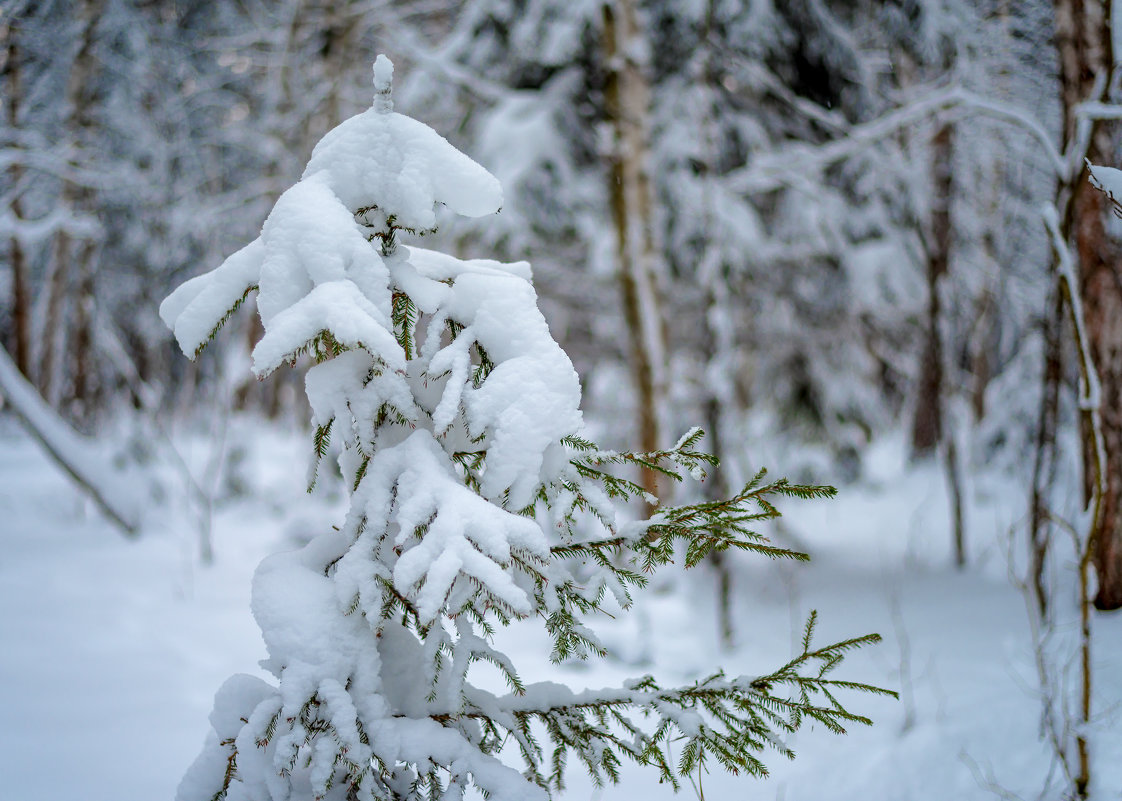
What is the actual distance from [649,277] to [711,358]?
0.94 m

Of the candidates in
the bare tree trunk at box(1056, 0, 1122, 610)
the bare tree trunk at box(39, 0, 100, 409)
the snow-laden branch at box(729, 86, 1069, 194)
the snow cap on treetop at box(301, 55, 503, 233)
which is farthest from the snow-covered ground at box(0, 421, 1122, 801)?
the snow-laden branch at box(729, 86, 1069, 194)

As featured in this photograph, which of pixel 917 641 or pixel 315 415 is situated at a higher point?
pixel 315 415

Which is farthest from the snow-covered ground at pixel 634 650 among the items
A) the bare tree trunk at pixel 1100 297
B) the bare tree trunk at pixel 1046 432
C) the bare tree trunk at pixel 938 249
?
the bare tree trunk at pixel 938 249

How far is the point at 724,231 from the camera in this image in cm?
581

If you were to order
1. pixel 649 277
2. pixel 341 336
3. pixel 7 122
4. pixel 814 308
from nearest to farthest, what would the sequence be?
pixel 341 336
pixel 649 277
pixel 7 122
pixel 814 308

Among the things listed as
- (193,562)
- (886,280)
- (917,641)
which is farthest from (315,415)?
(886,280)

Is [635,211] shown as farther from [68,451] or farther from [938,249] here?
[68,451]

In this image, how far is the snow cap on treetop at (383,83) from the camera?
153 centimetres

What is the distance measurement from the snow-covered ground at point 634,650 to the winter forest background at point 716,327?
0.03 meters

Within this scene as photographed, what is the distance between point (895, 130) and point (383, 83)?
4.71m

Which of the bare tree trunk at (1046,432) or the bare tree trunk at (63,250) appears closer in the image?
the bare tree trunk at (1046,432)

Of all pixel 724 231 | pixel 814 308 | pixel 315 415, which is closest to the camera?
pixel 315 415

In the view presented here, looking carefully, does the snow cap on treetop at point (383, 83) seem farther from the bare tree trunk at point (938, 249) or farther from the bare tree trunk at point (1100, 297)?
the bare tree trunk at point (938, 249)

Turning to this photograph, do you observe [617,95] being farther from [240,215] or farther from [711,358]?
[240,215]
